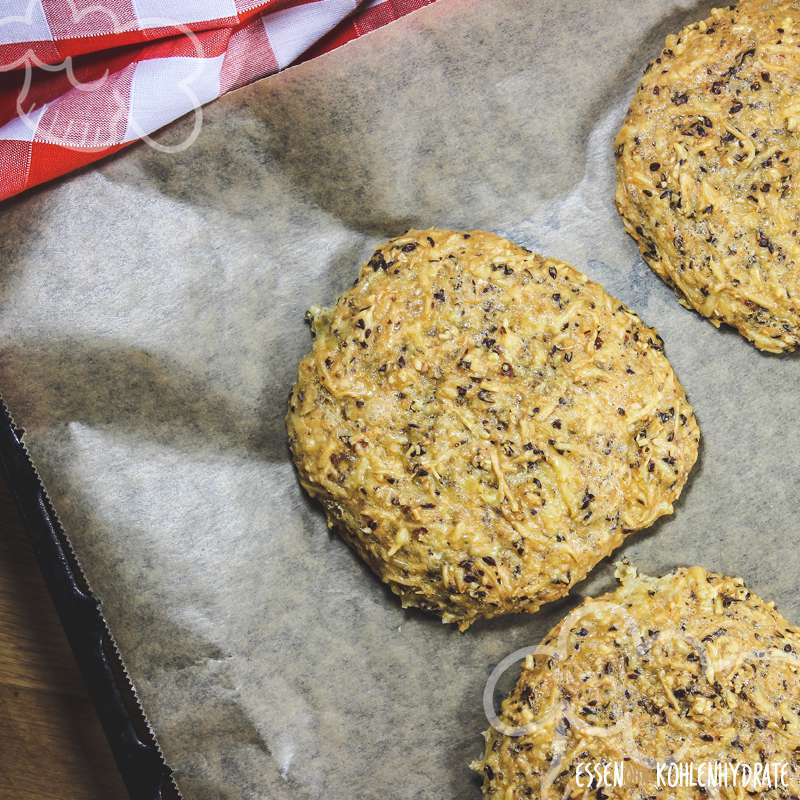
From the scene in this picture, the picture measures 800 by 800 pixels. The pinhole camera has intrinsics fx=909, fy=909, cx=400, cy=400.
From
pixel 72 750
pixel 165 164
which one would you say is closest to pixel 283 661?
pixel 72 750

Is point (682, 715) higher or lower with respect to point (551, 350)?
lower

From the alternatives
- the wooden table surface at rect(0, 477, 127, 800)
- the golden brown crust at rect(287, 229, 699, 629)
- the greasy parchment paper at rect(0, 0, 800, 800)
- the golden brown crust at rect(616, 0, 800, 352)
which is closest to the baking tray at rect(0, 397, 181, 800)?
the greasy parchment paper at rect(0, 0, 800, 800)

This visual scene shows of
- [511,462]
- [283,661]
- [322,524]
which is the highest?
[511,462]

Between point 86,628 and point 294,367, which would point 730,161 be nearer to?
point 294,367

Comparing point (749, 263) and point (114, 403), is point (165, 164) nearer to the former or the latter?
point (114, 403)

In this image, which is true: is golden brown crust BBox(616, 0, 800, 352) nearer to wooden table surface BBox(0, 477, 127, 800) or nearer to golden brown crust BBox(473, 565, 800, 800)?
golden brown crust BBox(473, 565, 800, 800)

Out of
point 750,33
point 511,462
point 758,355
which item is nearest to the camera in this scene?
point 511,462

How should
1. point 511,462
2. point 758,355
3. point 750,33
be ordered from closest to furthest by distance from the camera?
1. point 511,462
2. point 750,33
3. point 758,355
